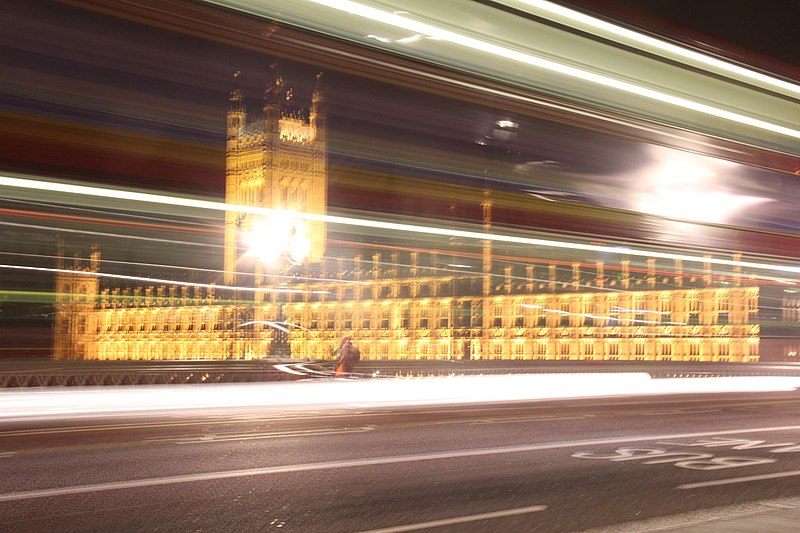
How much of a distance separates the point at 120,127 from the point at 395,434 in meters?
5.15

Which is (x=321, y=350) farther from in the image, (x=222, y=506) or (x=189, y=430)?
(x=222, y=506)

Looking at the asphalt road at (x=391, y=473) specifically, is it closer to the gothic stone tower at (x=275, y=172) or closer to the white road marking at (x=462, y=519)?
the white road marking at (x=462, y=519)

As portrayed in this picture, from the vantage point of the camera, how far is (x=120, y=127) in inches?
217

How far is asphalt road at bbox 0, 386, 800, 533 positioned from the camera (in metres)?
5.56

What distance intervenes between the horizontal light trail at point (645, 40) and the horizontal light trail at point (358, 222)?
1.96 meters

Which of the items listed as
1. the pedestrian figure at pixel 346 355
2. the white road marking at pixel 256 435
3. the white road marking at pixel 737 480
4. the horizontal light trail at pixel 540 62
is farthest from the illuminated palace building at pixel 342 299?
the white road marking at pixel 737 480

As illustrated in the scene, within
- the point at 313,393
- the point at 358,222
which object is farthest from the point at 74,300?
the point at 358,222

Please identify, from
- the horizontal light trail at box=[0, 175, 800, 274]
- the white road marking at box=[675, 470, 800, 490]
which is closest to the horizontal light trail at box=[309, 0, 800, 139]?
the horizontal light trail at box=[0, 175, 800, 274]

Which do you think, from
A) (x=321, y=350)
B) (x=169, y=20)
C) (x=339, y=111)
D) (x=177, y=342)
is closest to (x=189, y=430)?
(x=177, y=342)

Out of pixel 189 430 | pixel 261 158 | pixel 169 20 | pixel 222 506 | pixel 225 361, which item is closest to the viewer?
pixel 169 20

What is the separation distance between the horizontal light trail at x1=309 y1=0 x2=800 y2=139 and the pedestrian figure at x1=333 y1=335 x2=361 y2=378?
21.1 ft

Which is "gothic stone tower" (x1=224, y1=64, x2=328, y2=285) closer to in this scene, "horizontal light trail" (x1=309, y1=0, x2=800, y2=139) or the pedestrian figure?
"horizontal light trail" (x1=309, y1=0, x2=800, y2=139)

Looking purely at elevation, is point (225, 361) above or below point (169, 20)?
below

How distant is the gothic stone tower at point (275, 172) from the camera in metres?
6.39
